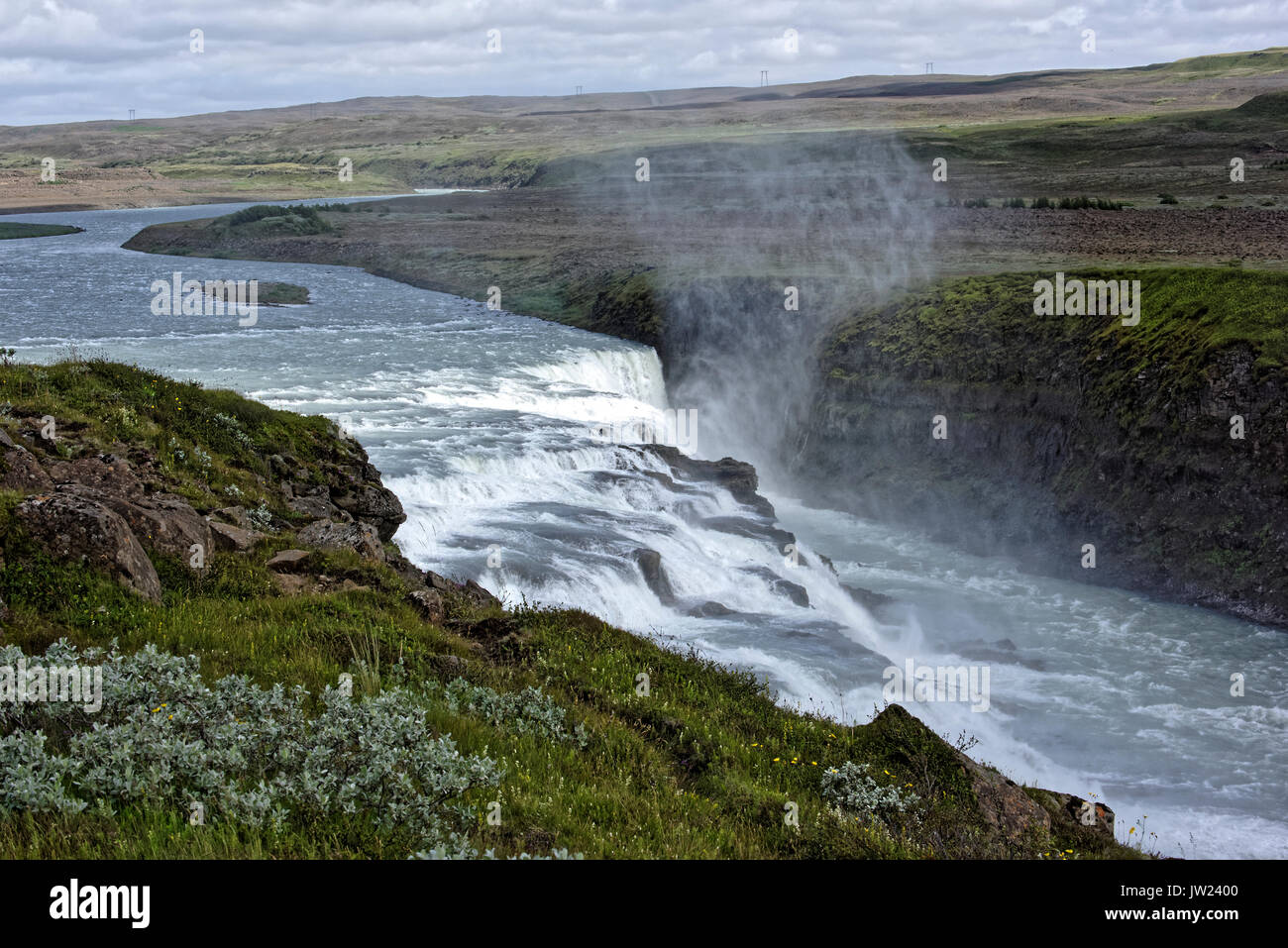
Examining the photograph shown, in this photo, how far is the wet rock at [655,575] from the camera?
68.8 feet

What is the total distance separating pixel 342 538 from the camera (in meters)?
14.4

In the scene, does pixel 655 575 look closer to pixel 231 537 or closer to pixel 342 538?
pixel 342 538

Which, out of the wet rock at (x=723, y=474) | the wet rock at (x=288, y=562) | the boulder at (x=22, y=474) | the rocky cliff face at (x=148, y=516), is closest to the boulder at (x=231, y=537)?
the rocky cliff face at (x=148, y=516)

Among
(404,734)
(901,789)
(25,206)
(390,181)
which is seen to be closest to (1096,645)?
(901,789)

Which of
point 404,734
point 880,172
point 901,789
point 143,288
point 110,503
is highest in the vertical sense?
point 880,172

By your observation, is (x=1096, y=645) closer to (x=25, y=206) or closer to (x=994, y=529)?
(x=994, y=529)

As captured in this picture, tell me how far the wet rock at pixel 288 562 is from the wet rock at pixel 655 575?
939 centimetres

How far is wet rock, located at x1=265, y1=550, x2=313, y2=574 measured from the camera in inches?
480

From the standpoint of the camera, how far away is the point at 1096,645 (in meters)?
25.1

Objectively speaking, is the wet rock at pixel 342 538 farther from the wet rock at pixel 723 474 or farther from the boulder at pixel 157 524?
the wet rock at pixel 723 474

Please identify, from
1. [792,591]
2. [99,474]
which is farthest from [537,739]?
[792,591]

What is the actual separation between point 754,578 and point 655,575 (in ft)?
10.5

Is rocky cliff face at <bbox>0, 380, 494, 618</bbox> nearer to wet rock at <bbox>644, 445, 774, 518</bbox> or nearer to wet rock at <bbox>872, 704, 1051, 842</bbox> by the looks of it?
wet rock at <bbox>872, 704, 1051, 842</bbox>
